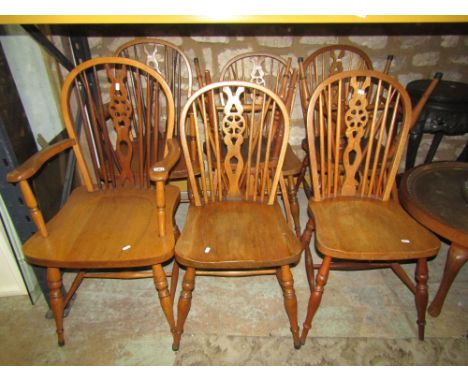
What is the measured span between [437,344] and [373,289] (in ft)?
1.08

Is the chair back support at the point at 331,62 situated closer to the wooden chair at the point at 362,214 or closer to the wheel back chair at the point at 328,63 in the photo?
the wheel back chair at the point at 328,63

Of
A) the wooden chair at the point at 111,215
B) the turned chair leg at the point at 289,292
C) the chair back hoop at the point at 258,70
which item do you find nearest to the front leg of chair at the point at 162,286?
the wooden chair at the point at 111,215

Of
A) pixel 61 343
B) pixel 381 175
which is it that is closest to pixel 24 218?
pixel 61 343

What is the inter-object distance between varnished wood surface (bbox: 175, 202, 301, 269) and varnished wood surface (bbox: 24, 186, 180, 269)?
93mm

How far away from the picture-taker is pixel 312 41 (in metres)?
1.92

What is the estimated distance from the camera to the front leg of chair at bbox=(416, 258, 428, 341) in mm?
1207

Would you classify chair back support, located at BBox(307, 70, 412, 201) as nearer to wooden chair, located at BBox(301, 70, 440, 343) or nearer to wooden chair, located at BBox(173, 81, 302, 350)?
wooden chair, located at BBox(301, 70, 440, 343)

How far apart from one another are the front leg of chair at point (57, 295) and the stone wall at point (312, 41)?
56.0 inches

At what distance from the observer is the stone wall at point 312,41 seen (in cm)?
185

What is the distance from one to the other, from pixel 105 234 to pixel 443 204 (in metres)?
1.34

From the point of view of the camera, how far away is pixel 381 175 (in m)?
1.34

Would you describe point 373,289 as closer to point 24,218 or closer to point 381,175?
point 381,175

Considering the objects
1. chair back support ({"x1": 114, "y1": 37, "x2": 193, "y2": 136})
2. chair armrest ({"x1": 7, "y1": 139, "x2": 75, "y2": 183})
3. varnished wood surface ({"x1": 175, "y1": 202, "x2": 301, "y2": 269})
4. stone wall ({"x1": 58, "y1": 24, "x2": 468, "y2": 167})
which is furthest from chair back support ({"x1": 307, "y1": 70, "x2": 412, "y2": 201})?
chair armrest ({"x1": 7, "y1": 139, "x2": 75, "y2": 183})

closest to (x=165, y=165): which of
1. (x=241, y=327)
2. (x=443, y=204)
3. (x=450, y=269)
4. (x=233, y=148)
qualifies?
(x=233, y=148)
